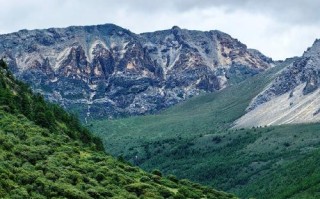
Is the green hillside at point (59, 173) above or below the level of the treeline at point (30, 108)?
below

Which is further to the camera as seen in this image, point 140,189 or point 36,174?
point 140,189

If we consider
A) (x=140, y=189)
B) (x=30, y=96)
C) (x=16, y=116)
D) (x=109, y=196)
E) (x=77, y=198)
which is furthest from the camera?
(x=30, y=96)

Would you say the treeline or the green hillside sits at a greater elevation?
the treeline

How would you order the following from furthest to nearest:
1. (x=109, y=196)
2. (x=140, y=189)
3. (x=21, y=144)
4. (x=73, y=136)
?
(x=73, y=136) → (x=21, y=144) → (x=140, y=189) → (x=109, y=196)

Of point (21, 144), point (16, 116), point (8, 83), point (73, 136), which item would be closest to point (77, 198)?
point (21, 144)

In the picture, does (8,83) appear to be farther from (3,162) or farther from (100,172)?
(3,162)

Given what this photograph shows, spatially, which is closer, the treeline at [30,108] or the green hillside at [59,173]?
the green hillside at [59,173]

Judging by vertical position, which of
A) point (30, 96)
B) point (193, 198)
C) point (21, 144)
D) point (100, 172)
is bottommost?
point (193, 198)

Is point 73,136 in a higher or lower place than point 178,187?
higher

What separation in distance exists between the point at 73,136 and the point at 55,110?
17.3 metres

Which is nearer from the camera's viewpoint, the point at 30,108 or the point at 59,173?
the point at 59,173

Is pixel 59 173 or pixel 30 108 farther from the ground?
pixel 30 108

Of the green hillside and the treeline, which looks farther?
the treeline

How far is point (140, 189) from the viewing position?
66.9 m
